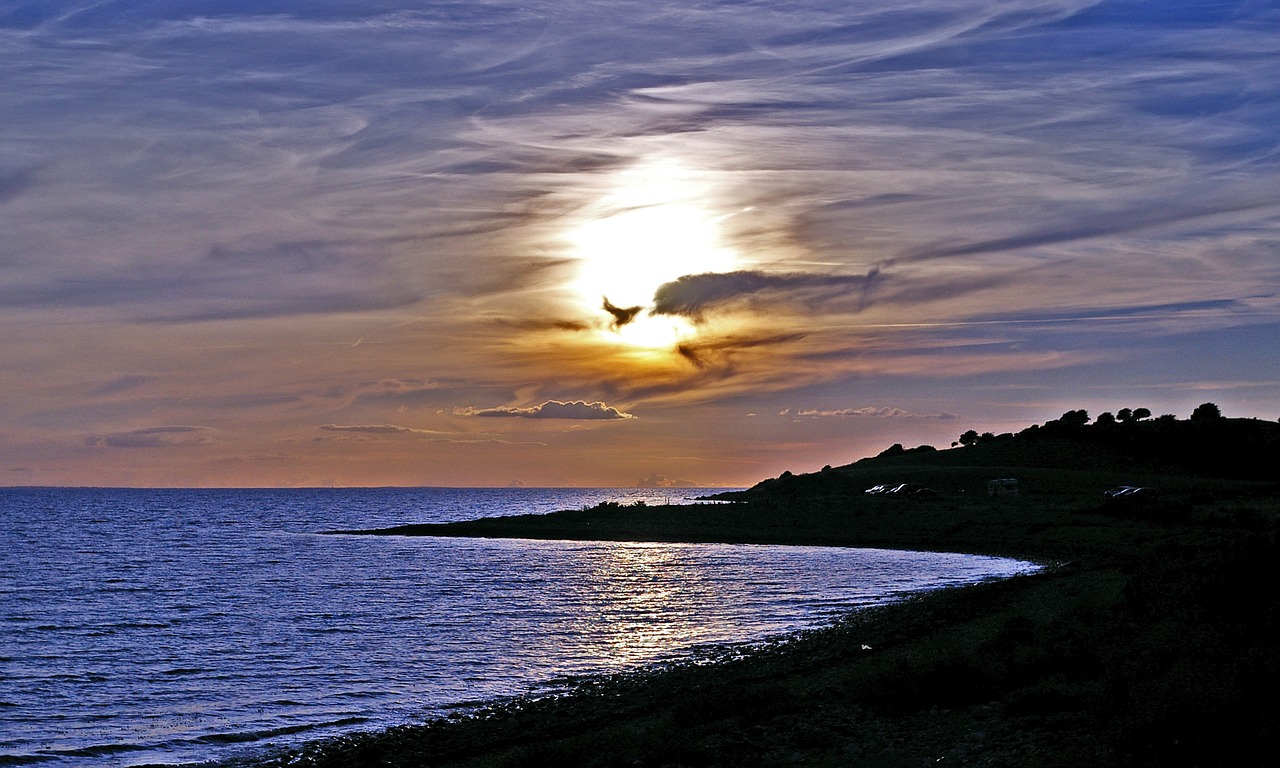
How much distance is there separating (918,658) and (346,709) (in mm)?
14284

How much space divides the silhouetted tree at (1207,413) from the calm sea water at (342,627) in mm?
100422

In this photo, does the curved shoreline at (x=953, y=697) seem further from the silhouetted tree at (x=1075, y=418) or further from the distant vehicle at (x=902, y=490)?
the silhouetted tree at (x=1075, y=418)

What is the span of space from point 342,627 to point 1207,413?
151 meters

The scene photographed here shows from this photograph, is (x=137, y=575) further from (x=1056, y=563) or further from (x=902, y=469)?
(x=902, y=469)

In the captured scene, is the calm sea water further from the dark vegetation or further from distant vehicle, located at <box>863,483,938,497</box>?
distant vehicle, located at <box>863,483,938,497</box>

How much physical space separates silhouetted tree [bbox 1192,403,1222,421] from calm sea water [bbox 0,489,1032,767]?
10042 centimetres

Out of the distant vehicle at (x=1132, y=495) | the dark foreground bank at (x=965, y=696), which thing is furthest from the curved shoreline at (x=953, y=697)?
the distant vehicle at (x=1132, y=495)

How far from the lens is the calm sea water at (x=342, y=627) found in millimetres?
24188

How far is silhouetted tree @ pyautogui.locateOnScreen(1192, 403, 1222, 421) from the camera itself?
14954 centimetres

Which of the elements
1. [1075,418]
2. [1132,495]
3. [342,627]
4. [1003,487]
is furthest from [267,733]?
[1075,418]

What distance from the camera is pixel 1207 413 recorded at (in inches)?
6068

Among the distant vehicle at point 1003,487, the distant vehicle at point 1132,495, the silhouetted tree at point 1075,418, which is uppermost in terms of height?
the silhouetted tree at point 1075,418

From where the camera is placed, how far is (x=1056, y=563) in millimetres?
54125

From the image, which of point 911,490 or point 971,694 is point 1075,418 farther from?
point 971,694
